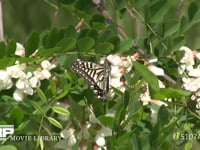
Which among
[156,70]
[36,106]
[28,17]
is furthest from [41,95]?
[28,17]

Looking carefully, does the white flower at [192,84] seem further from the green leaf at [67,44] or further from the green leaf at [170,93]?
the green leaf at [67,44]

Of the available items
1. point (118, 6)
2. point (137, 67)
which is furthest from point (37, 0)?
point (137, 67)

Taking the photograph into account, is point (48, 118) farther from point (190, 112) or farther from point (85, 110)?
point (190, 112)

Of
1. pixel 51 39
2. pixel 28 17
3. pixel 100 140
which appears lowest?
pixel 100 140

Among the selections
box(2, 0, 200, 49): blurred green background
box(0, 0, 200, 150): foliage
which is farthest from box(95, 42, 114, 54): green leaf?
box(2, 0, 200, 49): blurred green background

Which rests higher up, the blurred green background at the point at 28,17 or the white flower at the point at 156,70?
the blurred green background at the point at 28,17

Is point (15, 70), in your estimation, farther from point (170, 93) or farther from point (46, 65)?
point (170, 93)

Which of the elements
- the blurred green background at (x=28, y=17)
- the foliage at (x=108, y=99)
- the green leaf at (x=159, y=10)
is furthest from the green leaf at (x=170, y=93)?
the blurred green background at (x=28, y=17)
